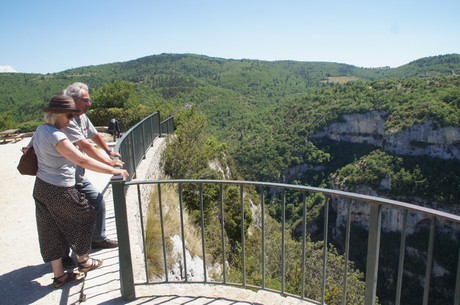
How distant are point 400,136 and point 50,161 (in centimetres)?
6465

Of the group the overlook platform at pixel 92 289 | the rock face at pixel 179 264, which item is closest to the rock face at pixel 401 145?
the rock face at pixel 179 264

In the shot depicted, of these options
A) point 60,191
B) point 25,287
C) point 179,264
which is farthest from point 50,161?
point 179,264

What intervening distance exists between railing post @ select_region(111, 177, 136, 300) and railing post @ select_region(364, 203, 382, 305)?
6.03 feet

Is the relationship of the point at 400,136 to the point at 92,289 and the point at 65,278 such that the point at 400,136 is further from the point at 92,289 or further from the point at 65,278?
the point at 65,278

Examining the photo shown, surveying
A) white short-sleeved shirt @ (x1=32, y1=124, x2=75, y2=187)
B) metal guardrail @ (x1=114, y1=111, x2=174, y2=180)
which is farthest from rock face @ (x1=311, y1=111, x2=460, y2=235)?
white short-sleeved shirt @ (x1=32, y1=124, x2=75, y2=187)

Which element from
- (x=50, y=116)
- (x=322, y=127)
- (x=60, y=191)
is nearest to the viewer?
(x=50, y=116)

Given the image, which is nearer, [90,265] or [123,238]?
[123,238]

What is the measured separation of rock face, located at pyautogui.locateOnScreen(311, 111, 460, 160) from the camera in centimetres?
5309

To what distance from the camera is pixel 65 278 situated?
311cm

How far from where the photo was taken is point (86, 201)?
2.99 m

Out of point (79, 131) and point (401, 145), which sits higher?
point (79, 131)

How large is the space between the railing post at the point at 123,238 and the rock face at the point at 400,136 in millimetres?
61192

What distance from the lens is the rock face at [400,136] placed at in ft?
174

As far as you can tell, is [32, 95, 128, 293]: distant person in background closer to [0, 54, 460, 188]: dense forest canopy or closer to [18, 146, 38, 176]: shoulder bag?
[18, 146, 38, 176]: shoulder bag
